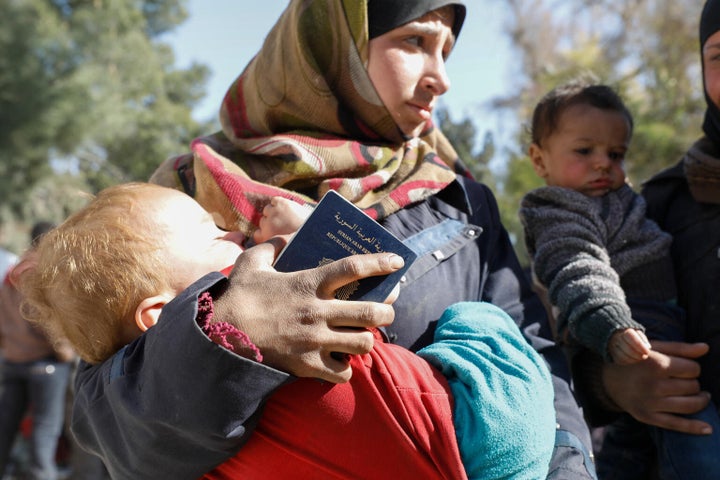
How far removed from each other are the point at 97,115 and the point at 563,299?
17866mm

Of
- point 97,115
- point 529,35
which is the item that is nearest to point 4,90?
point 97,115

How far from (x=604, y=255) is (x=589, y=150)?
0.55 meters

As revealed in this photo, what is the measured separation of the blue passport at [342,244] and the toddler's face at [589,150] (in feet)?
4.44

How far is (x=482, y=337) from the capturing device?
5.09 ft

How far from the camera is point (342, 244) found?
140cm

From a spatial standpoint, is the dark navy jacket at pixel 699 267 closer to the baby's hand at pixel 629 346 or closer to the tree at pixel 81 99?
the baby's hand at pixel 629 346

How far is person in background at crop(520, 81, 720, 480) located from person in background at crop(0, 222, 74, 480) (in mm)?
4833

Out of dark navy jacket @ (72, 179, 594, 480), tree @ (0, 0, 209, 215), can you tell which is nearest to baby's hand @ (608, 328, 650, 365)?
dark navy jacket @ (72, 179, 594, 480)

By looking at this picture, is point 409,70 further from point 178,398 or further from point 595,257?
point 178,398

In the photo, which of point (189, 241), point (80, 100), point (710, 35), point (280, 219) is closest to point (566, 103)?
point (710, 35)

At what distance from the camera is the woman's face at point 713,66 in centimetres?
220

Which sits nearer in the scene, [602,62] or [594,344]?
[594,344]

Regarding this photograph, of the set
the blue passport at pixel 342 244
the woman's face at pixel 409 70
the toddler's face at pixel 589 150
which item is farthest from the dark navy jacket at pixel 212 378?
the toddler's face at pixel 589 150

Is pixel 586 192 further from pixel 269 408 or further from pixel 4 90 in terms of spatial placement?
pixel 4 90
